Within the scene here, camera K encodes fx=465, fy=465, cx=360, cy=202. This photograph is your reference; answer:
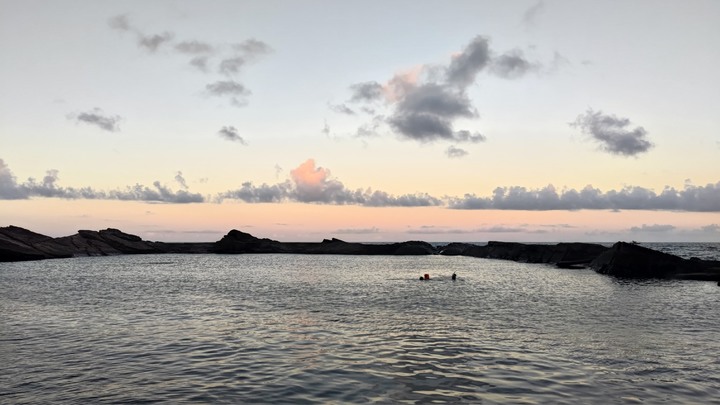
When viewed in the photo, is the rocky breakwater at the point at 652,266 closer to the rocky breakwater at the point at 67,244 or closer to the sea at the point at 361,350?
the sea at the point at 361,350

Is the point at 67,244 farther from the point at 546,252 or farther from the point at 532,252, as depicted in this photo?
the point at 546,252

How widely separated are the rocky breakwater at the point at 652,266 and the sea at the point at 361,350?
89.8 ft

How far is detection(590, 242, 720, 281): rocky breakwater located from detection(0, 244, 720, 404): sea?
89.8ft

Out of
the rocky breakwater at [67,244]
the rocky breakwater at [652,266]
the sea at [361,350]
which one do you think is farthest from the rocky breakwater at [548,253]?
Answer: the rocky breakwater at [67,244]

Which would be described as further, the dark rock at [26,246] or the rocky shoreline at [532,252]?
the dark rock at [26,246]

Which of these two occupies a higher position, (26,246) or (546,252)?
(26,246)

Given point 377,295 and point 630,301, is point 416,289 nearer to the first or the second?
point 377,295

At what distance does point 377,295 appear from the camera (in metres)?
49.2

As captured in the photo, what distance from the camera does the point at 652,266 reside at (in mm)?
71125

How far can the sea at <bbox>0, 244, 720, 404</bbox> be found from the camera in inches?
643

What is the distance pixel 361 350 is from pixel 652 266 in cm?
6582

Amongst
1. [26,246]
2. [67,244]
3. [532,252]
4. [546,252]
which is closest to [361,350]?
[546,252]

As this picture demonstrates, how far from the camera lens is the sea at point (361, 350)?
53.6ft

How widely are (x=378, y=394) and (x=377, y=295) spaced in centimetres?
3325
